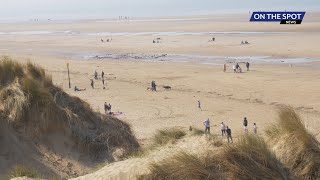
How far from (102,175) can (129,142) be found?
18.1 feet

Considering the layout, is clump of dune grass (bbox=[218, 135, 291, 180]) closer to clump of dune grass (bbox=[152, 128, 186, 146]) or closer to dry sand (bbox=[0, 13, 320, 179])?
clump of dune grass (bbox=[152, 128, 186, 146])

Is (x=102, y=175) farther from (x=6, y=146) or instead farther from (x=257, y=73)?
(x=257, y=73)

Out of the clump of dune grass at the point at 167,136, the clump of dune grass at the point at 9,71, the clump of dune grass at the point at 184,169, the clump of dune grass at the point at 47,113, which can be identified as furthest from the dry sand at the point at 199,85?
the clump of dune grass at the point at 184,169

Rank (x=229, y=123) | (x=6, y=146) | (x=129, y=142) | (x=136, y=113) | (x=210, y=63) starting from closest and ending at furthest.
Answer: (x=6, y=146) < (x=129, y=142) < (x=229, y=123) < (x=136, y=113) < (x=210, y=63)

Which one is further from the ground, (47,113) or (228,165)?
(47,113)

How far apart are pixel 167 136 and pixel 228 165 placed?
2.41 metres

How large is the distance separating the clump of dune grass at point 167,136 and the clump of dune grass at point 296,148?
184 centimetres

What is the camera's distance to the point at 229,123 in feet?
69.5

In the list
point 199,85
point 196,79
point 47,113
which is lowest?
point 199,85

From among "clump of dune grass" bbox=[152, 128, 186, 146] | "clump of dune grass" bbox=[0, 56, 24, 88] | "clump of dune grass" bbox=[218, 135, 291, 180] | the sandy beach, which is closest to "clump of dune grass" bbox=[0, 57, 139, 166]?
"clump of dune grass" bbox=[0, 56, 24, 88]

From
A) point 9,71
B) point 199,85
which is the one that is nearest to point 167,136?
point 9,71

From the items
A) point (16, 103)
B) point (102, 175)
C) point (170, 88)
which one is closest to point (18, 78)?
point (16, 103)

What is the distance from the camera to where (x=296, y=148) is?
7.27 m

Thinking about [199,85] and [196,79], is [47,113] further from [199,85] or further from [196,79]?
[196,79]
